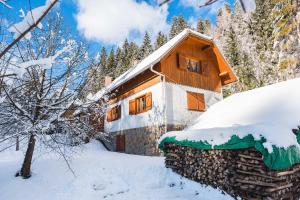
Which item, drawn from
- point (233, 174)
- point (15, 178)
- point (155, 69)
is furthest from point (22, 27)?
point (155, 69)

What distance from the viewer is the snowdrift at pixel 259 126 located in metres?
7.06

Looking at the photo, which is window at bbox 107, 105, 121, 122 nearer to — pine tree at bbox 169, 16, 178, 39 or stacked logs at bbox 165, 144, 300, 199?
stacked logs at bbox 165, 144, 300, 199

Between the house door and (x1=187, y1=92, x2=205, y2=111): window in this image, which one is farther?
the house door

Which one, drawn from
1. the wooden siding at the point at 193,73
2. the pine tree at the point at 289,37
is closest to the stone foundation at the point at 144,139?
the wooden siding at the point at 193,73

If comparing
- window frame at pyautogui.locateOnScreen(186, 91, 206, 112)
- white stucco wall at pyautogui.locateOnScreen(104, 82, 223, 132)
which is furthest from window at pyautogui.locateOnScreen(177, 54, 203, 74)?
window frame at pyautogui.locateOnScreen(186, 91, 206, 112)

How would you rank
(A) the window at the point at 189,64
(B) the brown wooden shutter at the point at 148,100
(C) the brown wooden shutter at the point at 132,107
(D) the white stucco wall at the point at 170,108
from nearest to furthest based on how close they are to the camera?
(D) the white stucco wall at the point at 170,108 < (B) the brown wooden shutter at the point at 148,100 < (A) the window at the point at 189,64 < (C) the brown wooden shutter at the point at 132,107

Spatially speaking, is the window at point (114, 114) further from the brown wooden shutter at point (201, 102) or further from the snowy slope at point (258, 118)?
the snowy slope at point (258, 118)

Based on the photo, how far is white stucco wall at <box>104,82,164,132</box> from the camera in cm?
1680

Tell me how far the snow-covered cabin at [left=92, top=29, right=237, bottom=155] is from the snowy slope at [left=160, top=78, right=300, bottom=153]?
485 cm

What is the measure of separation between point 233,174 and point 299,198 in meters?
1.95

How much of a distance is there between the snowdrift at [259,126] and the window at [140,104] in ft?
19.9

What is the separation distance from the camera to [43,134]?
9.76 metres

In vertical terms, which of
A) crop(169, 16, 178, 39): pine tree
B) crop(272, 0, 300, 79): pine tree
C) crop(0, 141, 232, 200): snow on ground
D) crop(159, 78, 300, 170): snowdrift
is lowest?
crop(0, 141, 232, 200): snow on ground

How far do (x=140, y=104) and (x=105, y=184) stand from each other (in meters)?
9.02
